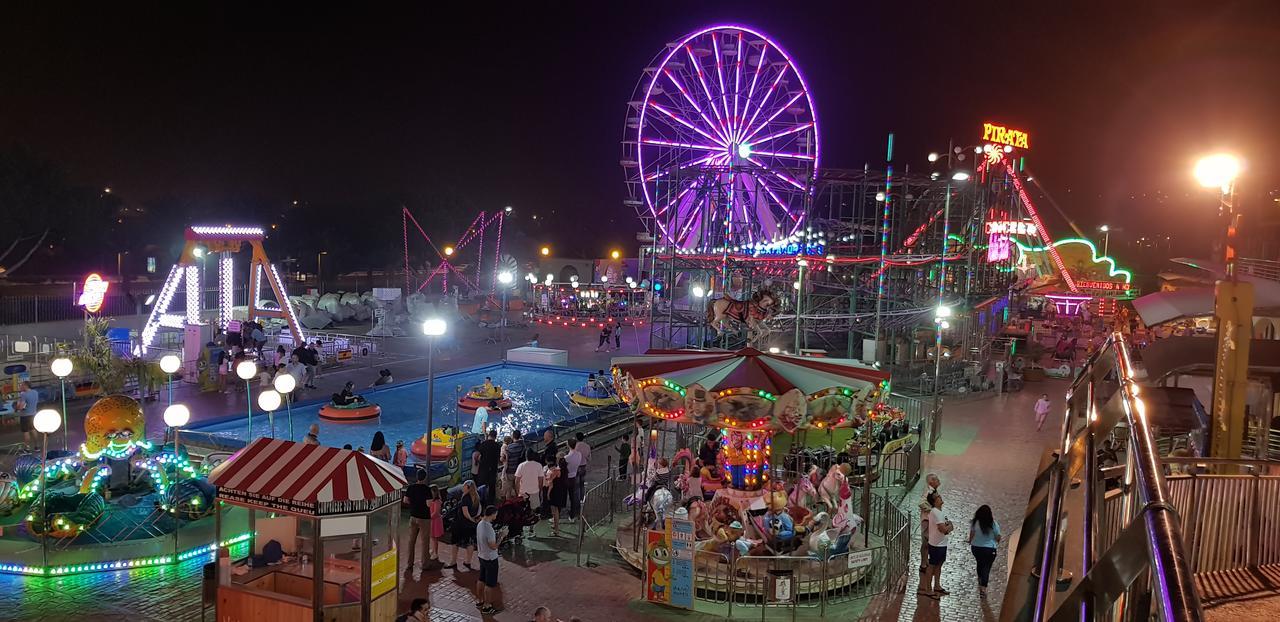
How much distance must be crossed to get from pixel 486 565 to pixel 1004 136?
3918 cm

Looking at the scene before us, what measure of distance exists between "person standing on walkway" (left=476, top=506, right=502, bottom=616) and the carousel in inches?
82.0

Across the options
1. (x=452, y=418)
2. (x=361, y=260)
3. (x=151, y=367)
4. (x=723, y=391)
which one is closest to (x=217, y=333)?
(x=151, y=367)

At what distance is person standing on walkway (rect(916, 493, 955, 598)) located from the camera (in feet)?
33.1

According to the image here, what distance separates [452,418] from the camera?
2169cm

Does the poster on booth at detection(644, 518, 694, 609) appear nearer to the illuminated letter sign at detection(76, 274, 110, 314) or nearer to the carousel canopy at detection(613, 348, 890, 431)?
the carousel canopy at detection(613, 348, 890, 431)

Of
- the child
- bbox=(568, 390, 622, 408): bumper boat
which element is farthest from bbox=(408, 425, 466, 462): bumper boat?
bbox=(568, 390, 622, 408): bumper boat

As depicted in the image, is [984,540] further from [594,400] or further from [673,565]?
[594,400]

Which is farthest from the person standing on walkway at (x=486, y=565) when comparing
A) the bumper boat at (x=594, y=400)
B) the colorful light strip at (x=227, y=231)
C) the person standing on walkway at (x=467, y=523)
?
the colorful light strip at (x=227, y=231)

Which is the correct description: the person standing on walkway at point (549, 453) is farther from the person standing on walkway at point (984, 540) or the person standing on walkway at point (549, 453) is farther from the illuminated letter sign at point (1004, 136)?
the illuminated letter sign at point (1004, 136)

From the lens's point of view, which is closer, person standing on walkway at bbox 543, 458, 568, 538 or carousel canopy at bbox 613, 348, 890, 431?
carousel canopy at bbox 613, 348, 890, 431

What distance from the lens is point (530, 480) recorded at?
498 inches

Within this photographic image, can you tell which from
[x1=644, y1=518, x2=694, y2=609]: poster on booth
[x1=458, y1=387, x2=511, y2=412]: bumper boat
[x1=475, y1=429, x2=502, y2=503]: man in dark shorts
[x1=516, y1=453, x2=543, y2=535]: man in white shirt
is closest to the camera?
[x1=644, y1=518, x2=694, y2=609]: poster on booth

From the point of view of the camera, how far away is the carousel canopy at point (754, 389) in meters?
10.4

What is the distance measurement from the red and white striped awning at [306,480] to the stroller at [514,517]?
3.18m
